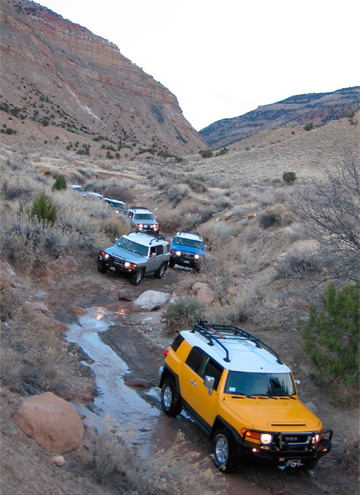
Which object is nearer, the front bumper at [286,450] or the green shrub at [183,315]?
the front bumper at [286,450]

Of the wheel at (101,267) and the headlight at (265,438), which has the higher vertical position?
the headlight at (265,438)

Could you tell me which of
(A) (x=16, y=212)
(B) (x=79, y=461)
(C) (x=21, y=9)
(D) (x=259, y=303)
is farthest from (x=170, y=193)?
(C) (x=21, y=9)

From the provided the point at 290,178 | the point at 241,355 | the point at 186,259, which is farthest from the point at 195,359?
the point at 290,178

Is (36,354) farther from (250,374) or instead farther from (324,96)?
(324,96)

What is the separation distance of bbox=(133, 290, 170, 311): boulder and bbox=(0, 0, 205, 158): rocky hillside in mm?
49764

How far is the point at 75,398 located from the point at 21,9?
11454cm

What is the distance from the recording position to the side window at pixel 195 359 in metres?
6.96

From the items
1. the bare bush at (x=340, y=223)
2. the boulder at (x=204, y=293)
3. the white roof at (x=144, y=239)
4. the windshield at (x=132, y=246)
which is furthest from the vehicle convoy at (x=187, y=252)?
the bare bush at (x=340, y=223)

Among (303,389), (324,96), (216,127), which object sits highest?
(324,96)

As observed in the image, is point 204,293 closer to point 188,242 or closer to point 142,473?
point 188,242

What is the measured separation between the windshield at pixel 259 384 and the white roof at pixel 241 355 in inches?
2.8

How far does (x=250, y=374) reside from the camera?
6.57 metres

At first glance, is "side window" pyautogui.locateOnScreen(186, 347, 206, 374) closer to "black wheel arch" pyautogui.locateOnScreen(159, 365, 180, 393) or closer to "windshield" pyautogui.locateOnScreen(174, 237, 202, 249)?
"black wheel arch" pyautogui.locateOnScreen(159, 365, 180, 393)

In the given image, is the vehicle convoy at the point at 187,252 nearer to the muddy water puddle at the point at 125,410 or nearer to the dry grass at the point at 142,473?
the muddy water puddle at the point at 125,410
